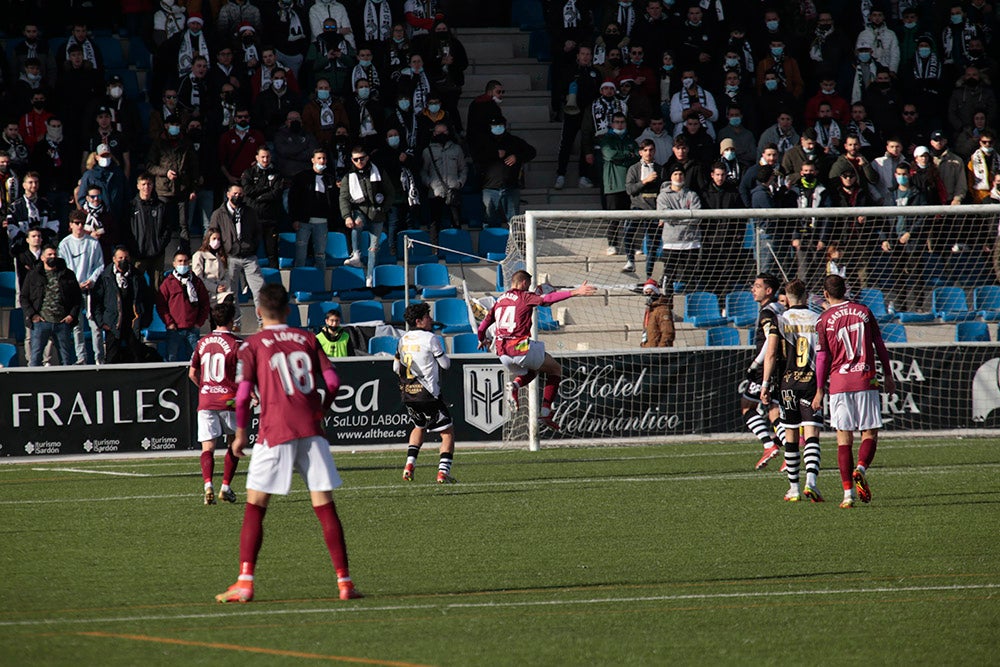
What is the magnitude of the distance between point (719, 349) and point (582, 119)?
6206mm

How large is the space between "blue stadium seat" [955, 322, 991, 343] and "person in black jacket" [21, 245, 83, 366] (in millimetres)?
12747

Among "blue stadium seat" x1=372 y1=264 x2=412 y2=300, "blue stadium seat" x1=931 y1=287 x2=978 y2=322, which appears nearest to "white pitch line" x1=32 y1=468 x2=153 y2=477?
"blue stadium seat" x1=372 y1=264 x2=412 y2=300

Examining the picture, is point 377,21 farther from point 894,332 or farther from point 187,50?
point 894,332

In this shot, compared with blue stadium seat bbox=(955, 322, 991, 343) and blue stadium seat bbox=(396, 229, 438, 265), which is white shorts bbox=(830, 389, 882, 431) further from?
blue stadium seat bbox=(396, 229, 438, 265)

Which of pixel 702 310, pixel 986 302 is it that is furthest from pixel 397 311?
pixel 986 302

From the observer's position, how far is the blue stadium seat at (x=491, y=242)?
22.8m

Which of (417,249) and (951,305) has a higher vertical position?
(417,249)

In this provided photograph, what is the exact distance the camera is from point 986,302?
2045 cm

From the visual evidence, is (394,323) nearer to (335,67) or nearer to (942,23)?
(335,67)

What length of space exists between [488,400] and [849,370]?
7445 mm

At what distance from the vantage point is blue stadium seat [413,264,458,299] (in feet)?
71.1

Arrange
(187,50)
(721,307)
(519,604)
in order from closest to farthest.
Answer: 1. (519,604)
2. (721,307)
3. (187,50)

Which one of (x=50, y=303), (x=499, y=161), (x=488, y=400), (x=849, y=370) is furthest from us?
(x=499, y=161)

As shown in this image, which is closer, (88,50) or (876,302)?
(876,302)
